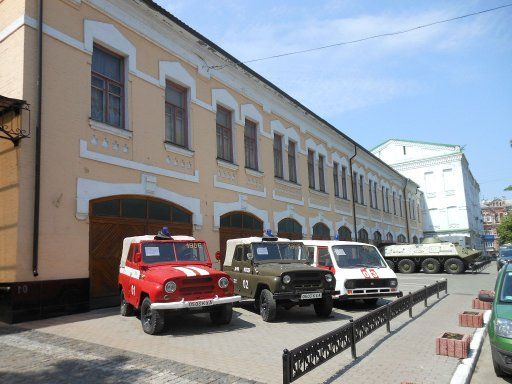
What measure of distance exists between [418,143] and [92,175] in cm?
4751

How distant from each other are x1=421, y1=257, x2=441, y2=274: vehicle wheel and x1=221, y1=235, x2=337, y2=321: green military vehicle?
16.2 m

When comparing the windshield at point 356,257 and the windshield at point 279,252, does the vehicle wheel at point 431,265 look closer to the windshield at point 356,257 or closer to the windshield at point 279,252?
the windshield at point 356,257

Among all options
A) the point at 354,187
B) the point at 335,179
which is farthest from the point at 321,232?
the point at 354,187

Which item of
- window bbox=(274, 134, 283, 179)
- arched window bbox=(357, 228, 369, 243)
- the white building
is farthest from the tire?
the white building

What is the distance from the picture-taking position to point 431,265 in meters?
24.3

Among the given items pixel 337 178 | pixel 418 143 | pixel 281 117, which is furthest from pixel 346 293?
pixel 418 143

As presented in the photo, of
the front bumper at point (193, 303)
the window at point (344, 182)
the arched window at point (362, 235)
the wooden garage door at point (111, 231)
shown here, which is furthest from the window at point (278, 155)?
the front bumper at point (193, 303)

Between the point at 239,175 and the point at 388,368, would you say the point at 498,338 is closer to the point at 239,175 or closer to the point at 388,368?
the point at 388,368

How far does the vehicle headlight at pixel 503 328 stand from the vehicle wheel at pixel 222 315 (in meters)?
4.79

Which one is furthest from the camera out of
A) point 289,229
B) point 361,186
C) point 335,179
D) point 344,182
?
point 361,186

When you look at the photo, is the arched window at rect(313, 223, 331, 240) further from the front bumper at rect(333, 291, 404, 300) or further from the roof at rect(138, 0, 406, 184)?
the front bumper at rect(333, 291, 404, 300)

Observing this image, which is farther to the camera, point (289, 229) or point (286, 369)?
point (289, 229)

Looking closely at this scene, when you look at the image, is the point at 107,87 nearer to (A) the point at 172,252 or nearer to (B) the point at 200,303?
(A) the point at 172,252

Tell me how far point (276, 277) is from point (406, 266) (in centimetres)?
1859
